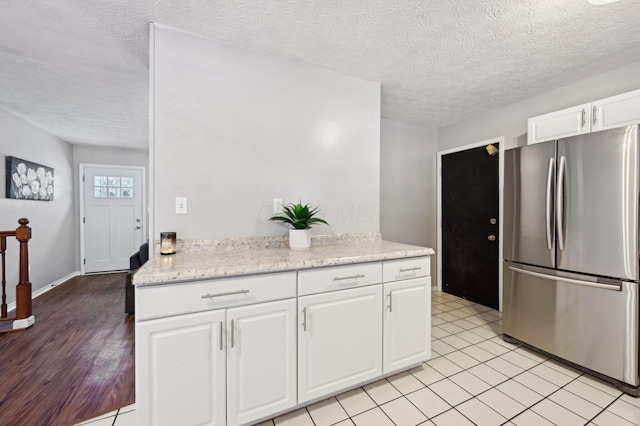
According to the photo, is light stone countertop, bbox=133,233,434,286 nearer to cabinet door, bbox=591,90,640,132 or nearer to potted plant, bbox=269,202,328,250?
potted plant, bbox=269,202,328,250

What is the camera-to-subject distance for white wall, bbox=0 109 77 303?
331 centimetres

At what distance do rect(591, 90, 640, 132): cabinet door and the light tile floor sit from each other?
1.91 metres

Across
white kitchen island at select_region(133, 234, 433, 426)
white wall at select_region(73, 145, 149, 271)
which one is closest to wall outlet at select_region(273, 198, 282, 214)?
white kitchen island at select_region(133, 234, 433, 426)

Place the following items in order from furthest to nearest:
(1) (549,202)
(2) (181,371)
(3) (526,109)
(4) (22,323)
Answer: (3) (526,109) → (4) (22,323) → (1) (549,202) → (2) (181,371)

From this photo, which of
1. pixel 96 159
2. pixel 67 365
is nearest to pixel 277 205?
pixel 67 365

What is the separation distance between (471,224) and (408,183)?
3.15 feet

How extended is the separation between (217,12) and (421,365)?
2.78 meters

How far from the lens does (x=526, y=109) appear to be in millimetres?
2965

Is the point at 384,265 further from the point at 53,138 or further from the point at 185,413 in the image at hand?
the point at 53,138

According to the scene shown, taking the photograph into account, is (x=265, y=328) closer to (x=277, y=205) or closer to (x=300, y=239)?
(x=300, y=239)

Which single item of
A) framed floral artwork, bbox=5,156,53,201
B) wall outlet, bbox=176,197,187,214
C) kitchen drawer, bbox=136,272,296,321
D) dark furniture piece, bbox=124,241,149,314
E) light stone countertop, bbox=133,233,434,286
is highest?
framed floral artwork, bbox=5,156,53,201

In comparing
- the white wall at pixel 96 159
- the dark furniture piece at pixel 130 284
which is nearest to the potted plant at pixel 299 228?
the dark furniture piece at pixel 130 284

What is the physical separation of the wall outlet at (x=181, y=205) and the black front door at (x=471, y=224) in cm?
330

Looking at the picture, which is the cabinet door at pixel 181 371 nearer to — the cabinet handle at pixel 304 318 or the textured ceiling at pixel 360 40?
the cabinet handle at pixel 304 318
